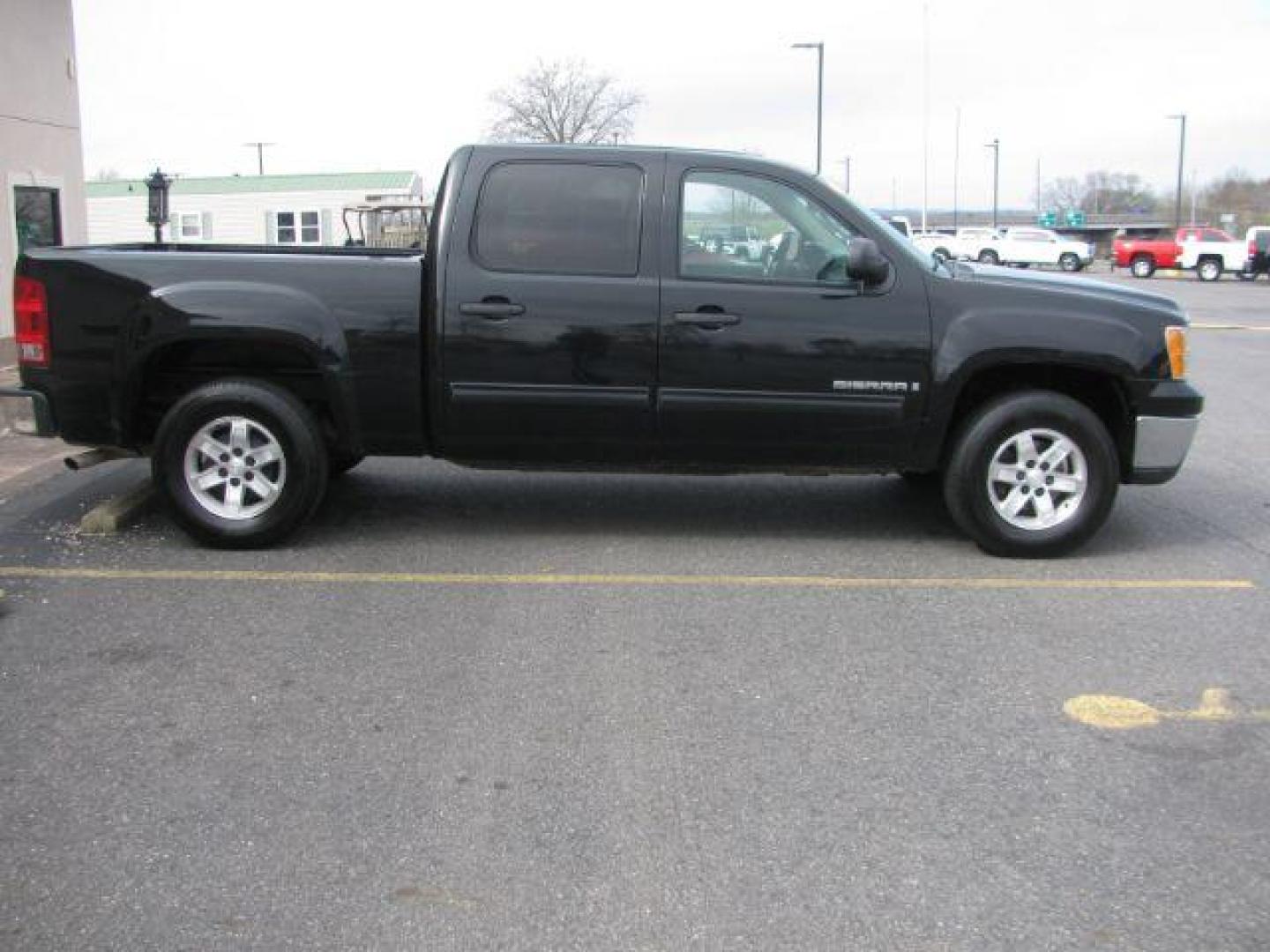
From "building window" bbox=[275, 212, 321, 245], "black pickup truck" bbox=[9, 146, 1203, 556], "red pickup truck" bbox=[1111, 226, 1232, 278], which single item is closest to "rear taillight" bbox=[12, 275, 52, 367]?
"black pickup truck" bbox=[9, 146, 1203, 556]

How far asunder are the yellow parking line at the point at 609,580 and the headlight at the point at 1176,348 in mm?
1038

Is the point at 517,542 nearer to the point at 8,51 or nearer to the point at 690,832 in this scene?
the point at 690,832

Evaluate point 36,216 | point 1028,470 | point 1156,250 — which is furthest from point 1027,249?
point 1028,470

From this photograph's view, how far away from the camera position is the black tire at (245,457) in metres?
6.01

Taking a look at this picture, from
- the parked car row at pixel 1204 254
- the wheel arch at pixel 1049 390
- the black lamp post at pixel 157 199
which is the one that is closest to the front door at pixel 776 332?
the wheel arch at pixel 1049 390

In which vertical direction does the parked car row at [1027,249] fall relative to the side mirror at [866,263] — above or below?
above

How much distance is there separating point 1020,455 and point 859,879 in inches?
134

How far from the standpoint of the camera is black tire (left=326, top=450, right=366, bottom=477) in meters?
6.45

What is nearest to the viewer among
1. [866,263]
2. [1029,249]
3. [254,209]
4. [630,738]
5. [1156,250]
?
[630,738]

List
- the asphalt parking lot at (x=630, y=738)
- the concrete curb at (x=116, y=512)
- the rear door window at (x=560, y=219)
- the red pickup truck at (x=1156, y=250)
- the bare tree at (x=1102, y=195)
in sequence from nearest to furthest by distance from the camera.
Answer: the asphalt parking lot at (x=630, y=738) < the rear door window at (x=560, y=219) < the concrete curb at (x=116, y=512) < the red pickup truck at (x=1156, y=250) < the bare tree at (x=1102, y=195)

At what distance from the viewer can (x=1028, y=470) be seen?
6.11 m

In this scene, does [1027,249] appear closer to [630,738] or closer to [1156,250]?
[1156,250]

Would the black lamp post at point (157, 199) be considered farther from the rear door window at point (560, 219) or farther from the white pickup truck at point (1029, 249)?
the white pickup truck at point (1029, 249)

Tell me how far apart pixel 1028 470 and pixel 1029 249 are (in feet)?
155
